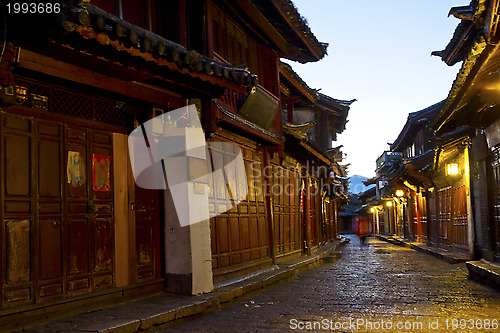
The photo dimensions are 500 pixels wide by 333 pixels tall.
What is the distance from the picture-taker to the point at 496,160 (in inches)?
492

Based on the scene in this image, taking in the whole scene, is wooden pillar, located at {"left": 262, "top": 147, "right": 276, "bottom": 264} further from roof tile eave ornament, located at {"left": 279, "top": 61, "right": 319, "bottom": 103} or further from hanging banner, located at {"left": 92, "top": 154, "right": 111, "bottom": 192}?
hanging banner, located at {"left": 92, "top": 154, "right": 111, "bottom": 192}

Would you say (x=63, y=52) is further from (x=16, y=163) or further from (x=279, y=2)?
(x=279, y=2)

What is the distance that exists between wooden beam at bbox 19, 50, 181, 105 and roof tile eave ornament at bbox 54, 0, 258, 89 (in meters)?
1.00

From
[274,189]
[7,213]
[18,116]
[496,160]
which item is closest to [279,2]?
[274,189]

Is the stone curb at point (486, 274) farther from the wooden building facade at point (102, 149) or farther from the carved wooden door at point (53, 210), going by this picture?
the carved wooden door at point (53, 210)

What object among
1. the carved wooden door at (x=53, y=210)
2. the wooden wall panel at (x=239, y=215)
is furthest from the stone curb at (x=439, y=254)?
the carved wooden door at (x=53, y=210)

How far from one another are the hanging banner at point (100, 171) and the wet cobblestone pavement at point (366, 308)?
239 cm

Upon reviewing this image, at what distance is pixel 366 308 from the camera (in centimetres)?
820

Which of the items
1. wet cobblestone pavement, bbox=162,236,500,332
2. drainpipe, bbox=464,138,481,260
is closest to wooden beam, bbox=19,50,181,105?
wet cobblestone pavement, bbox=162,236,500,332

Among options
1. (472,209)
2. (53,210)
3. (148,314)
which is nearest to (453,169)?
(472,209)

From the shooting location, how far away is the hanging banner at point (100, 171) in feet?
25.0

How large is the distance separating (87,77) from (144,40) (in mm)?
1219

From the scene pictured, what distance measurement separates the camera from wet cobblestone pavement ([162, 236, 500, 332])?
6.78 meters

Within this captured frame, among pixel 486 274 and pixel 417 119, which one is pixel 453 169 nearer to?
pixel 486 274
